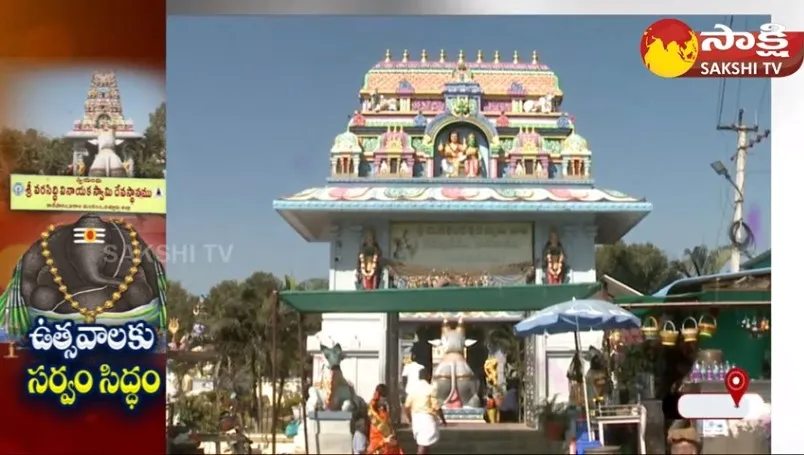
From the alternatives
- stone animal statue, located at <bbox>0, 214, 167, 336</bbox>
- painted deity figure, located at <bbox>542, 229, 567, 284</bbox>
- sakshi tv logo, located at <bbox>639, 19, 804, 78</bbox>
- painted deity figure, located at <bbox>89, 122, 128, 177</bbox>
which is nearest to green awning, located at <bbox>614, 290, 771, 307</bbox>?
painted deity figure, located at <bbox>542, 229, 567, 284</bbox>

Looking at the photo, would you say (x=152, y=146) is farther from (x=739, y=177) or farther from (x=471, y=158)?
(x=739, y=177)

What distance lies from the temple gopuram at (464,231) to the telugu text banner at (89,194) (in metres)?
0.52

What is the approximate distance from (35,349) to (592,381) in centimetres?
225

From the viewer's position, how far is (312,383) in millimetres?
4281

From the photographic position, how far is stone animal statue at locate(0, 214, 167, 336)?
13.6 ft

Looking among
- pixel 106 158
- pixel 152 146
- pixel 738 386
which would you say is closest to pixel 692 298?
pixel 738 386

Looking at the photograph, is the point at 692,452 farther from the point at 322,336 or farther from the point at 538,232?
the point at 322,336

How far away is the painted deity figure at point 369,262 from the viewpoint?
4277 mm

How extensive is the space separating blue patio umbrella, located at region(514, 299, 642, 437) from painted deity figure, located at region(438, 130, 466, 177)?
69cm

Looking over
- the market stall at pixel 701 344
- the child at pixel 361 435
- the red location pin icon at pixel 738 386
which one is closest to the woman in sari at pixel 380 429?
the child at pixel 361 435

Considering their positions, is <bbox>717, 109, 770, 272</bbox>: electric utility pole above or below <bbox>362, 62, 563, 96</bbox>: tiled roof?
below

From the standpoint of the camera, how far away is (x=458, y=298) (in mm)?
4277

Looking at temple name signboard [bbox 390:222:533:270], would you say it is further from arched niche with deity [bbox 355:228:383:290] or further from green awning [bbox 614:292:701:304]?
green awning [bbox 614:292:701:304]

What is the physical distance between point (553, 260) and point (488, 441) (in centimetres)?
79
